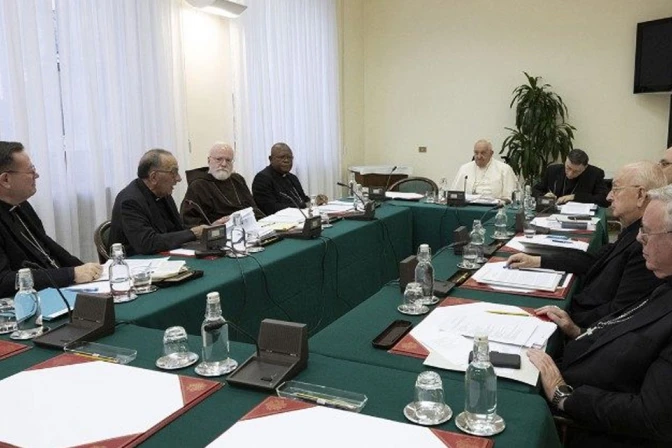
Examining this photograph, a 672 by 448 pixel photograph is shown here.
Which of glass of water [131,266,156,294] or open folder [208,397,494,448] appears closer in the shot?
open folder [208,397,494,448]

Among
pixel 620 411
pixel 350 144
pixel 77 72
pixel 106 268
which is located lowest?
pixel 620 411

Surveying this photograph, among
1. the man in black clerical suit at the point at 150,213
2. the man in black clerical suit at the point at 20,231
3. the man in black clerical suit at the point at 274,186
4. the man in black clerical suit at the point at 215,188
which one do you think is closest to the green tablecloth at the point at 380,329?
the man in black clerical suit at the point at 20,231

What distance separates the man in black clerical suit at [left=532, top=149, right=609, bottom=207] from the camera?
15.0ft

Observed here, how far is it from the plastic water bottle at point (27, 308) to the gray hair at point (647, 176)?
2.21m

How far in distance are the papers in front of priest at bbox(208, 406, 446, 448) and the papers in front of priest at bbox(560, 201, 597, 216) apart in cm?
311

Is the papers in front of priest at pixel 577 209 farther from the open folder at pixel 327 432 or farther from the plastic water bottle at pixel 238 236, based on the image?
the open folder at pixel 327 432

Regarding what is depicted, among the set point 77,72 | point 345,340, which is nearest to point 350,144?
point 77,72

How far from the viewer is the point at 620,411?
1334 mm

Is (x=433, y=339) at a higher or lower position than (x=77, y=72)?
lower

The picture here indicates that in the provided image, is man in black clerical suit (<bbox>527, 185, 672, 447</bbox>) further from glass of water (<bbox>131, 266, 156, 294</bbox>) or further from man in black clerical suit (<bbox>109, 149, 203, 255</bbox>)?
man in black clerical suit (<bbox>109, 149, 203, 255</bbox>)

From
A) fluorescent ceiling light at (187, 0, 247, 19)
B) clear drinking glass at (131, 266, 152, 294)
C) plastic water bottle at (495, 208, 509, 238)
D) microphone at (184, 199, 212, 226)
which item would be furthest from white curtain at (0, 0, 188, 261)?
plastic water bottle at (495, 208, 509, 238)

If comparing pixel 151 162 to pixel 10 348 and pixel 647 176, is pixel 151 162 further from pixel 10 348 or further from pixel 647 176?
pixel 647 176

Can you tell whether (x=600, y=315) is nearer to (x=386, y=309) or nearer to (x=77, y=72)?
(x=386, y=309)

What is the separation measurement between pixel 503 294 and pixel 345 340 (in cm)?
72
